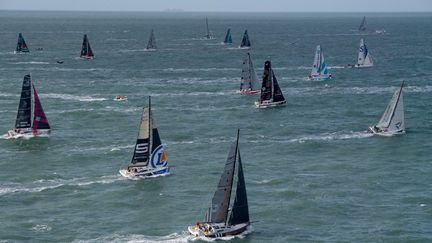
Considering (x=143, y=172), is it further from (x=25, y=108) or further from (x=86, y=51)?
(x=86, y=51)

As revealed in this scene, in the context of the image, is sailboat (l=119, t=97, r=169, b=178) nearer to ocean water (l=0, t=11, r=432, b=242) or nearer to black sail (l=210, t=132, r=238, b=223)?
A: ocean water (l=0, t=11, r=432, b=242)

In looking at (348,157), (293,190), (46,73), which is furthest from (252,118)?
(46,73)

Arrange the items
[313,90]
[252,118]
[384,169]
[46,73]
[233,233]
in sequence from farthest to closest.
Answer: [46,73], [313,90], [252,118], [384,169], [233,233]

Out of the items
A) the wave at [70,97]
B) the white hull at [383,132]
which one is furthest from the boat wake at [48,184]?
the wave at [70,97]

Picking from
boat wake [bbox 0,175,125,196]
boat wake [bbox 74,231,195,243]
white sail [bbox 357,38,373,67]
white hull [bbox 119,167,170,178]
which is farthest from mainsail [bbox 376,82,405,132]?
white sail [bbox 357,38,373,67]

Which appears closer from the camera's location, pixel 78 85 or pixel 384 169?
pixel 384 169

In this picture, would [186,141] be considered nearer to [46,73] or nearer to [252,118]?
[252,118]
